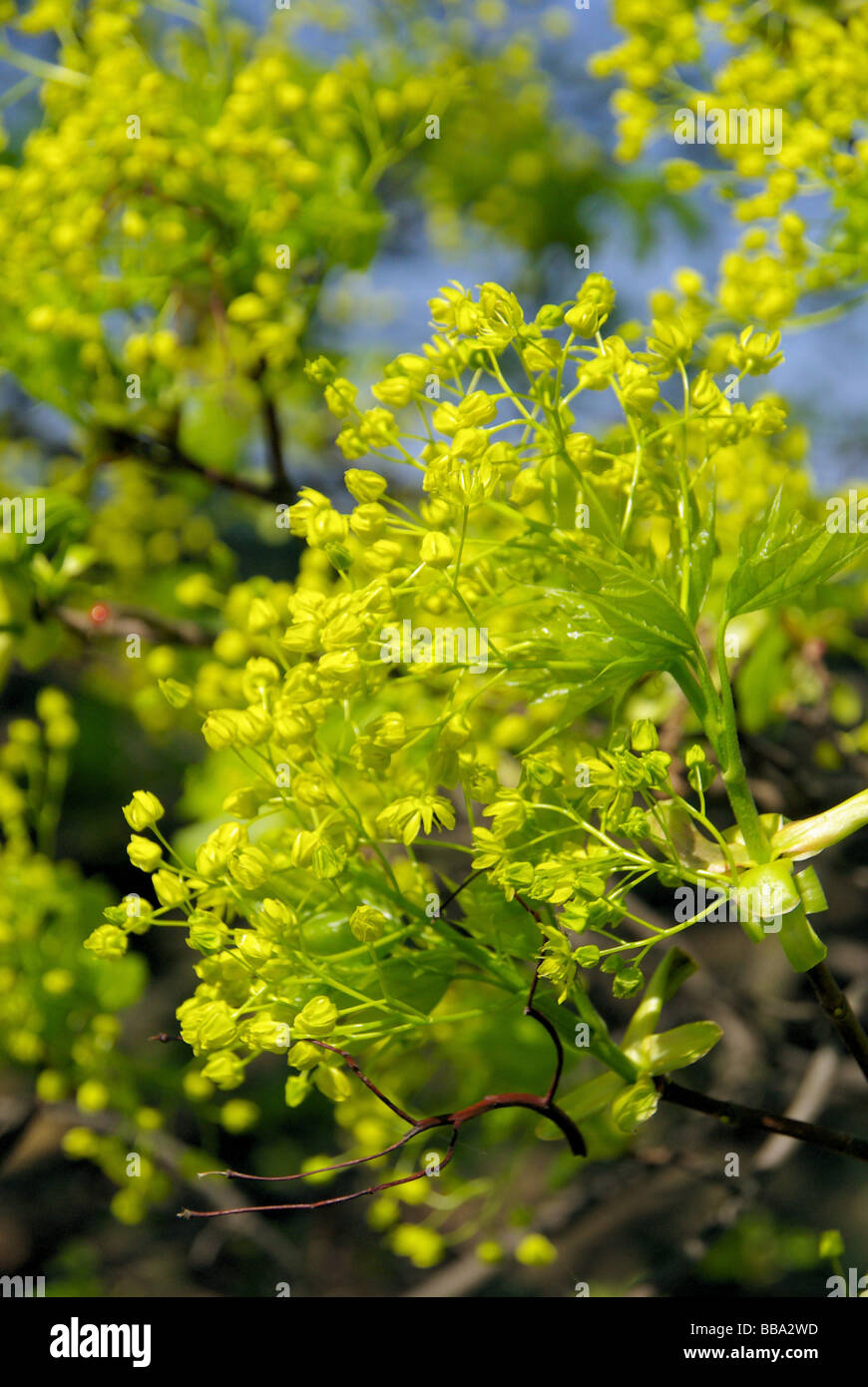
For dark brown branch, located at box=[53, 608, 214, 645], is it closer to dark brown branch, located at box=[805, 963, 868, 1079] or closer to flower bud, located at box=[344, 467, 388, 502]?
flower bud, located at box=[344, 467, 388, 502]

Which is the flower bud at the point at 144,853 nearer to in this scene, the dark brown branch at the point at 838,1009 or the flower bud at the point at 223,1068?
the flower bud at the point at 223,1068

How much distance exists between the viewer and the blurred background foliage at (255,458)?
1.04 m

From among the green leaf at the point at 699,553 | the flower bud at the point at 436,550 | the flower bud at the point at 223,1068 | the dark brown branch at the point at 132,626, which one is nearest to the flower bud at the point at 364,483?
the flower bud at the point at 436,550

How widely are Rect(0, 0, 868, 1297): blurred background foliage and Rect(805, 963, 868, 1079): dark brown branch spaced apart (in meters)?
0.23

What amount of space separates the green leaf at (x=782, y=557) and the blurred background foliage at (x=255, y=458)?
167mm

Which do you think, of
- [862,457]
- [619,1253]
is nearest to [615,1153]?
[862,457]

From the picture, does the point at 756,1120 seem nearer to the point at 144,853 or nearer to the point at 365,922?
the point at 365,922

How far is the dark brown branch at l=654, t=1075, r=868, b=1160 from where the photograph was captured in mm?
610

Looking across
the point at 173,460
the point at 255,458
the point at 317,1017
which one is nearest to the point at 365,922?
the point at 317,1017

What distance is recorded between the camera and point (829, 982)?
0.58 metres

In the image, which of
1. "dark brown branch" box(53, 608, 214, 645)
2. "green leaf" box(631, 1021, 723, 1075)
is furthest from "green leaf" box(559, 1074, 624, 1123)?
"dark brown branch" box(53, 608, 214, 645)

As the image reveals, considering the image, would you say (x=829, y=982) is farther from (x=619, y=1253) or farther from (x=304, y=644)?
(x=619, y=1253)

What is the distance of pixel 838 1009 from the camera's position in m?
0.59

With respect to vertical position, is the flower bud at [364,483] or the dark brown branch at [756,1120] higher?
the flower bud at [364,483]
